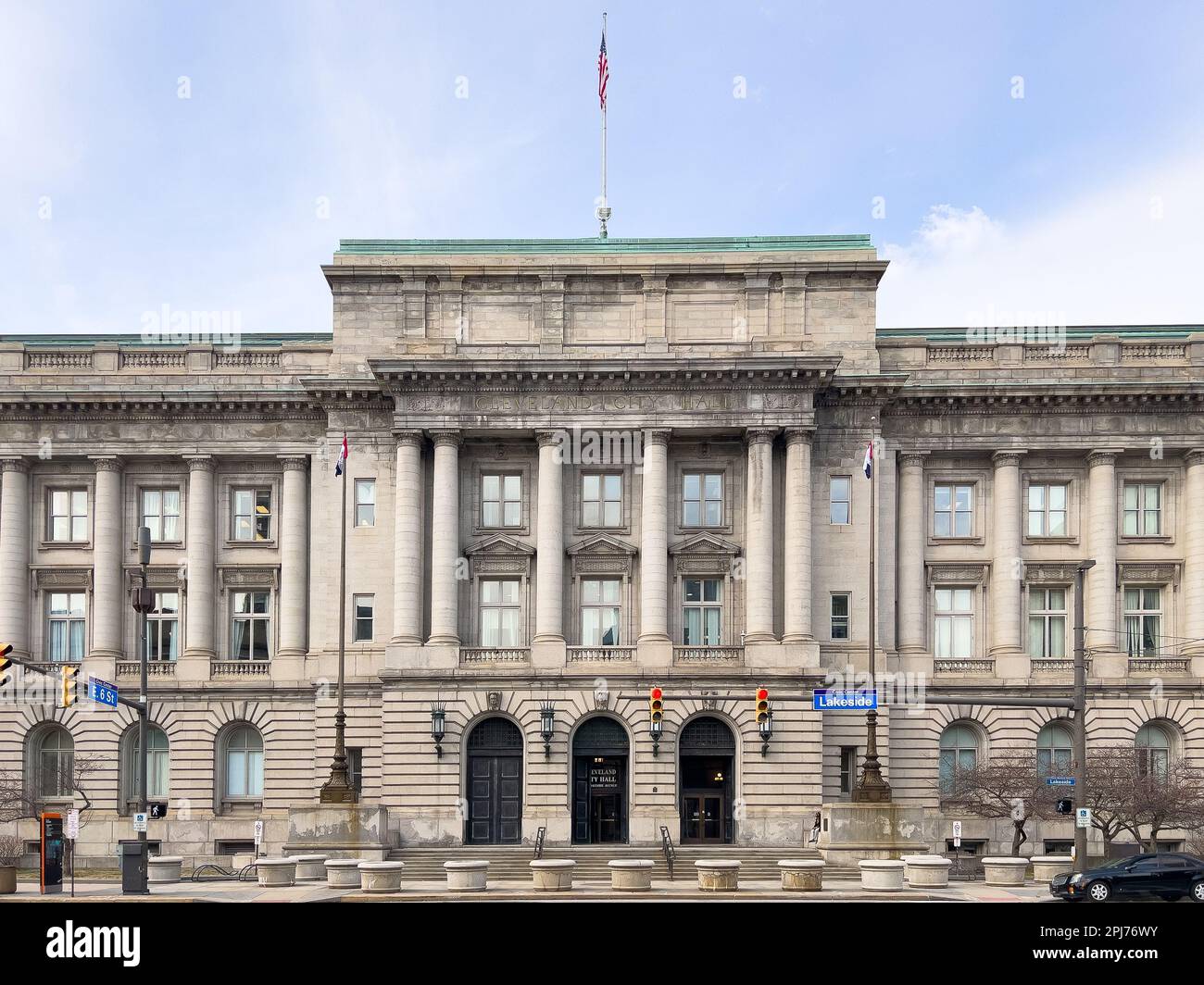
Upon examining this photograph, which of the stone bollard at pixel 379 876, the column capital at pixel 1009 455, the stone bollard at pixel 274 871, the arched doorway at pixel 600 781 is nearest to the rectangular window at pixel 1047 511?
the column capital at pixel 1009 455

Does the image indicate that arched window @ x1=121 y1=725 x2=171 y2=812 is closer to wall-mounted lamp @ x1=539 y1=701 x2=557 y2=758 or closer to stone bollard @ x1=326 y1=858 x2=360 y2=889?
wall-mounted lamp @ x1=539 y1=701 x2=557 y2=758

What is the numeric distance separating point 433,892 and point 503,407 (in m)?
21.4

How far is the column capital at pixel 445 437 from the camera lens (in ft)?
177

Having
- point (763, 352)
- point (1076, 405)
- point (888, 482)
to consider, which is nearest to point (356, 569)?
Result: point (763, 352)

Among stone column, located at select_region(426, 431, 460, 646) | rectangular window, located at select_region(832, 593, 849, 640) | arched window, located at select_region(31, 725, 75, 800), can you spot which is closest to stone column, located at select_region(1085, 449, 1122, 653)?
rectangular window, located at select_region(832, 593, 849, 640)

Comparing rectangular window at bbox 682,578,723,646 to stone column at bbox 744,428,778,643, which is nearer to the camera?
stone column at bbox 744,428,778,643

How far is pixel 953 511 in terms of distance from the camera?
57.2 meters

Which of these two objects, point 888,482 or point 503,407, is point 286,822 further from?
point 888,482

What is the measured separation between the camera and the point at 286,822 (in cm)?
5428

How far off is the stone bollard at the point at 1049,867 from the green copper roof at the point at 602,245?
25261 mm

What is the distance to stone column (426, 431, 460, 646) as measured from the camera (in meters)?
53.6

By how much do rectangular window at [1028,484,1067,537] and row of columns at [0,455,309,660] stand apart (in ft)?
96.1

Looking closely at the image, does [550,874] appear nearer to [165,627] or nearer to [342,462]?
[342,462]

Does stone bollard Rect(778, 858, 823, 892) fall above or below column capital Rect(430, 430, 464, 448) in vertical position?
below
